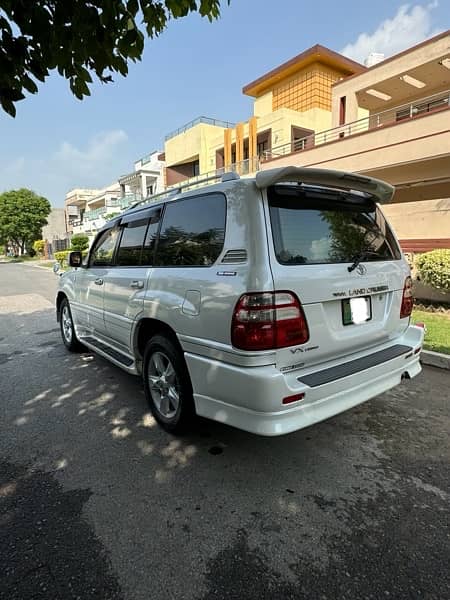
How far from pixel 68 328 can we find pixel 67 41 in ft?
14.3

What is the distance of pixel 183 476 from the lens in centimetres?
267

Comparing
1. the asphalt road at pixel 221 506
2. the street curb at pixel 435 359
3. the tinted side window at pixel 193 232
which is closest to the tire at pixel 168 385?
the asphalt road at pixel 221 506

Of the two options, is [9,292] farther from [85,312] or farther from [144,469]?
[144,469]

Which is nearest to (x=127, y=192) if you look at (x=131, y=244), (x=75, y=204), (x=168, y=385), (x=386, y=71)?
(x=75, y=204)

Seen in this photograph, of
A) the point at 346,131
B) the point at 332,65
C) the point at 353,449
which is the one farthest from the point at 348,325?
the point at 332,65

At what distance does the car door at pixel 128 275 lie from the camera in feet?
11.4

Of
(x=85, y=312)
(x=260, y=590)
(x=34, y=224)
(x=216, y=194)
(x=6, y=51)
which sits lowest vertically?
(x=260, y=590)

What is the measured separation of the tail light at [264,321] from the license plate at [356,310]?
513 millimetres

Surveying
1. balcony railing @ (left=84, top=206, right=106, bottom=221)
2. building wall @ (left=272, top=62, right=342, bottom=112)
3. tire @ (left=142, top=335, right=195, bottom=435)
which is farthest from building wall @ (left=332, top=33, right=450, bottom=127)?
balcony railing @ (left=84, top=206, right=106, bottom=221)

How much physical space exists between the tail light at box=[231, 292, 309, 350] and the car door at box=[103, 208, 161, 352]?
1297 millimetres

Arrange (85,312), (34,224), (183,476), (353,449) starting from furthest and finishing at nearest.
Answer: (34,224), (85,312), (353,449), (183,476)

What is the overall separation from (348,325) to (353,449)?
104 cm

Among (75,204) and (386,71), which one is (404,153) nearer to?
(386,71)

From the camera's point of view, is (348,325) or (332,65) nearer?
(348,325)
